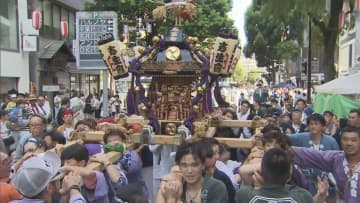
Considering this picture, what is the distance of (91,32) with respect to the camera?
10.7 m

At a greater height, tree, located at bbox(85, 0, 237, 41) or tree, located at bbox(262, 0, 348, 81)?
tree, located at bbox(85, 0, 237, 41)

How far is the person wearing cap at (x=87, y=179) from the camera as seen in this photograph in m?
3.89

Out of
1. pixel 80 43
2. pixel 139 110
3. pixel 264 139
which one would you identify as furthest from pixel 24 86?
pixel 264 139

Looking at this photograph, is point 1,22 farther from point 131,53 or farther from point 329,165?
point 329,165

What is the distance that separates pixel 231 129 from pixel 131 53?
217 centimetres

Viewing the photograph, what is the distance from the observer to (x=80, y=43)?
10828 mm

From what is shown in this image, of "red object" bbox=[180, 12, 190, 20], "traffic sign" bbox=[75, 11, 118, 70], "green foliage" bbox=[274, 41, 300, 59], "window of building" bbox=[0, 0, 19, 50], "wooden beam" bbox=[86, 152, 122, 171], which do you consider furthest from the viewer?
"green foliage" bbox=[274, 41, 300, 59]

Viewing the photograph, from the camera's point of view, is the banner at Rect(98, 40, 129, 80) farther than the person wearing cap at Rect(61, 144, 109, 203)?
Yes

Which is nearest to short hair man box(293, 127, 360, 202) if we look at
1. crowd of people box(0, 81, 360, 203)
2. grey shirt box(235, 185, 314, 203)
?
crowd of people box(0, 81, 360, 203)

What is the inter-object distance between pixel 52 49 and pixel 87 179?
68.3ft

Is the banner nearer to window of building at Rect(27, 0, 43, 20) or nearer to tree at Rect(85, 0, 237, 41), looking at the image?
window of building at Rect(27, 0, 43, 20)

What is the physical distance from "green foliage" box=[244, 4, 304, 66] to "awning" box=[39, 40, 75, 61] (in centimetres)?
1650

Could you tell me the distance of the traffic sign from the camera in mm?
10594

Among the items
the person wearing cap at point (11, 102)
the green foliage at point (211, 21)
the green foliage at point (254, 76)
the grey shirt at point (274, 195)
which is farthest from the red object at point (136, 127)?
the green foliage at point (254, 76)
